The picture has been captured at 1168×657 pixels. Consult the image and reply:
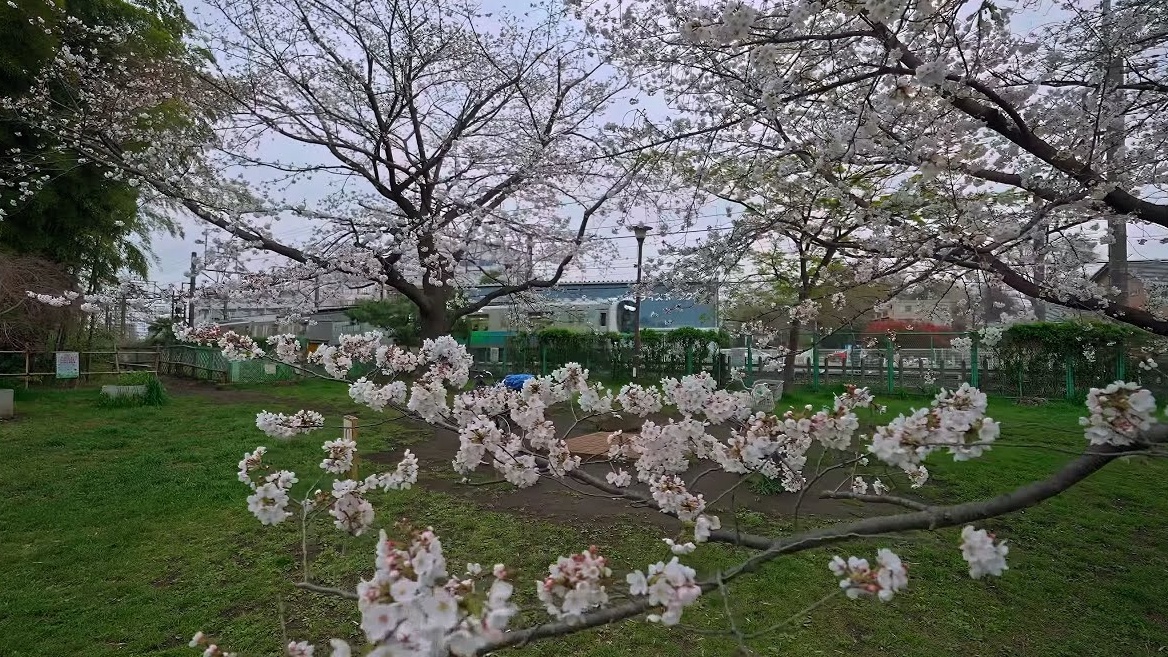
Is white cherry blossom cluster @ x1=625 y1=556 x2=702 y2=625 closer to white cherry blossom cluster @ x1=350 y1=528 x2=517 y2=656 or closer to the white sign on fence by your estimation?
white cherry blossom cluster @ x1=350 y1=528 x2=517 y2=656

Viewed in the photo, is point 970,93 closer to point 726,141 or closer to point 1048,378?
point 726,141

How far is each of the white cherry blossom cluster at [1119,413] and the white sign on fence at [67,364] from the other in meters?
14.3

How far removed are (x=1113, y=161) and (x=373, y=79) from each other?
697 cm

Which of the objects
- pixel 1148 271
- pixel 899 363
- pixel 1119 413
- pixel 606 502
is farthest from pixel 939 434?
pixel 899 363

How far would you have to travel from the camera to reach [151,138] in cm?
748

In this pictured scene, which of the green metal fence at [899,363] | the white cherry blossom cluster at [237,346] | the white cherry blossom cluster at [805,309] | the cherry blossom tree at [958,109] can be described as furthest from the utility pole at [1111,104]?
the green metal fence at [899,363]

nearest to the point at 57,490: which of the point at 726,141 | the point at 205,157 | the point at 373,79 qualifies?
the point at 205,157

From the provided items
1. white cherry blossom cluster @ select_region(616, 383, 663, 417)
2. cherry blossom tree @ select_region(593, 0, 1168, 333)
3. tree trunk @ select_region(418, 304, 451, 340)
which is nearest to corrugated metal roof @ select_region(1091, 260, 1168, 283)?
cherry blossom tree @ select_region(593, 0, 1168, 333)

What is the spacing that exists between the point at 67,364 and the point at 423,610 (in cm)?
1366

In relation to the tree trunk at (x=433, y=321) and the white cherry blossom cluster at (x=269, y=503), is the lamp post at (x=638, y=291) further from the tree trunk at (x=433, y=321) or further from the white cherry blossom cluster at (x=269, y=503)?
the white cherry blossom cluster at (x=269, y=503)

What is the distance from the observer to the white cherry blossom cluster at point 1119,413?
3.52ft

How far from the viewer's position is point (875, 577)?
44.8 inches

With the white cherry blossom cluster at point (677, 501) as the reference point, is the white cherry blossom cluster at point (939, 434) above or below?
above

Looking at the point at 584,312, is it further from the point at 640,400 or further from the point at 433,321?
the point at 640,400
